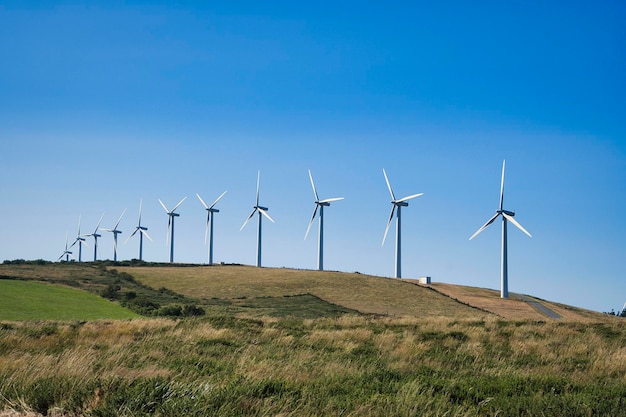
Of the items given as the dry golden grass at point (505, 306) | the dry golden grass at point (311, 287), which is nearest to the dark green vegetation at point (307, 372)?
the dry golden grass at point (311, 287)

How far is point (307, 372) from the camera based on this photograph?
14984 millimetres

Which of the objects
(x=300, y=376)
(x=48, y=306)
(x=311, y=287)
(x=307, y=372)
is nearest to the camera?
(x=300, y=376)

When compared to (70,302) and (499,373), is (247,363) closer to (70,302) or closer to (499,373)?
(499,373)

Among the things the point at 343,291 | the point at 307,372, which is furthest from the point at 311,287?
the point at 307,372

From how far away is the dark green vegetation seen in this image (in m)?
10.2

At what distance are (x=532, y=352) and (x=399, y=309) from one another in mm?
53243

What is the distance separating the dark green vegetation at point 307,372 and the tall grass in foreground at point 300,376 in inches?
1.5

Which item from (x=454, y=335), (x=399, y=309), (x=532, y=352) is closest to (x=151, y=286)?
(x=399, y=309)

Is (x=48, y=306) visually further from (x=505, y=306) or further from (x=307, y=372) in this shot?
(x=505, y=306)

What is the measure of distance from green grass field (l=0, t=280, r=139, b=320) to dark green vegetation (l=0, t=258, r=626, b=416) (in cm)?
1674

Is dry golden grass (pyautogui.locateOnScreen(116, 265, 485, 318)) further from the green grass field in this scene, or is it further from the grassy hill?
the green grass field

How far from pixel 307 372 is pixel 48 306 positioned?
1578 inches

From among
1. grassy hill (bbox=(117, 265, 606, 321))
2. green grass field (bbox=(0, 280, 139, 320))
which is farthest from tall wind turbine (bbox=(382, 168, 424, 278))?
green grass field (bbox=(0, 280, 139, 320))

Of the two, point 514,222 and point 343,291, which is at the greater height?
point 514,222
